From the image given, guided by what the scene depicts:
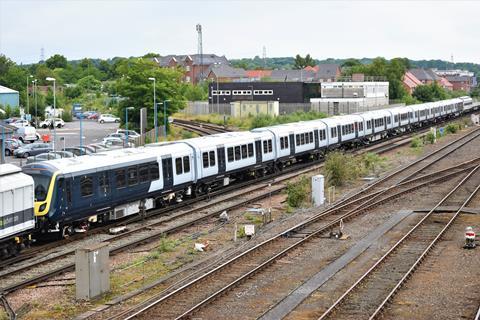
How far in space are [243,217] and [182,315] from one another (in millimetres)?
13091

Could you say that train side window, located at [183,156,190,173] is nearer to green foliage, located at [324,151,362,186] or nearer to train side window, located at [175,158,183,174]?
train side window, located at [175,158,183,174]

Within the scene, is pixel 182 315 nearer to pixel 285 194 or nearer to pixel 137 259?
pixel 137 259

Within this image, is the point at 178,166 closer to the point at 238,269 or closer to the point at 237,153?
the point at 237,153

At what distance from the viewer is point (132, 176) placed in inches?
1077

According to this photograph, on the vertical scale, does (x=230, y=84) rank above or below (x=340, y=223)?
above

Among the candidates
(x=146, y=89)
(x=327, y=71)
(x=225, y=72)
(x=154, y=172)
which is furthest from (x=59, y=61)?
(x=154, y=172)

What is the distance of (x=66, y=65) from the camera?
19400 cm

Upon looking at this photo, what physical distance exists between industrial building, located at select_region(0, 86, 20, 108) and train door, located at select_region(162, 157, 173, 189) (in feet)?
211

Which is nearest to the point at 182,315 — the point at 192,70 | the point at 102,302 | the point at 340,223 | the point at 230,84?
the point at 102,302

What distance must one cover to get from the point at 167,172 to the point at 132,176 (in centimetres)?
252

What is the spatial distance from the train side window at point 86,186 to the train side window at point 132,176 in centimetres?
237

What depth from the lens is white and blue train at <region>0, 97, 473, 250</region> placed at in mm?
23469

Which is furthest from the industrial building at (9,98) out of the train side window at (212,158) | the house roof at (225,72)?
the house roof at (225,72)

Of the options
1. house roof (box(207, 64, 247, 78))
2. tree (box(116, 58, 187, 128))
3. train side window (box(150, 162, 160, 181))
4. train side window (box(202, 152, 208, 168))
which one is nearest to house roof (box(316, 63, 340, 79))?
house roof (box(207, 64, 247, 78))
